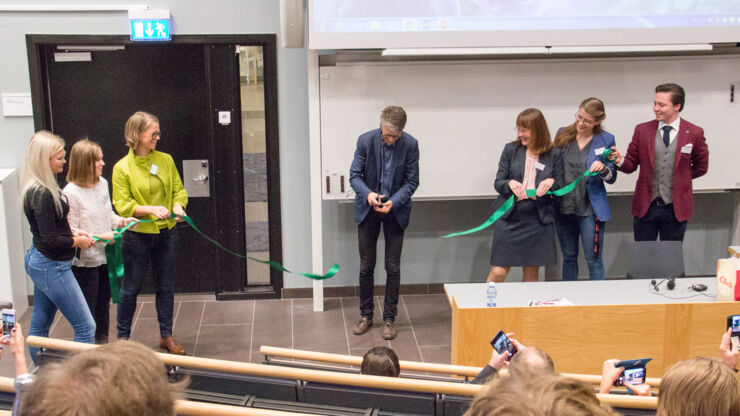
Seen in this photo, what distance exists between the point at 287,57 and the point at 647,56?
2806 mm

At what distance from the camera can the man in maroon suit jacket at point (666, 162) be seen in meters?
5.06

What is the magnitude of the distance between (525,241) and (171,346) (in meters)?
2.56

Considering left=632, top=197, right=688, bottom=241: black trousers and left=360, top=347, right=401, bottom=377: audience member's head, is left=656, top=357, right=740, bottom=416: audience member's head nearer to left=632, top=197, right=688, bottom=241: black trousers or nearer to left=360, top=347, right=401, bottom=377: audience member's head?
left=360, top=347, right=401, bottom=377: audience member's head

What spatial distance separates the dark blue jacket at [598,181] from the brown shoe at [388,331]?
1679 millimetres

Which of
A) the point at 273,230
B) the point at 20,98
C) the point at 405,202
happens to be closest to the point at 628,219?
the point at 405,202

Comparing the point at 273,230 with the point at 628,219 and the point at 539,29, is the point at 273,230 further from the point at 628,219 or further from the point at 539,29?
the point at 628,219

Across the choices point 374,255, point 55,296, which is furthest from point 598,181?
point 55,296

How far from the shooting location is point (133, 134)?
14.7 feet

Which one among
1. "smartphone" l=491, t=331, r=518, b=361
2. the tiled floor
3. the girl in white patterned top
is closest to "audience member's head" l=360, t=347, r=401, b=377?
"smartphone" l=491, t=331, r=518, b=361

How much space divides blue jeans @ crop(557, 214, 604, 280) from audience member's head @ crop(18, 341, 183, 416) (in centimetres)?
429

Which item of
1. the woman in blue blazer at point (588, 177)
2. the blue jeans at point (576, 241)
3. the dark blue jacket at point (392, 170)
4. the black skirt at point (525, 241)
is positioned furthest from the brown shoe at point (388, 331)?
the woman in blue blazer at point (588, 177)

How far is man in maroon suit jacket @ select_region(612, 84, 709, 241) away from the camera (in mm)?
5062

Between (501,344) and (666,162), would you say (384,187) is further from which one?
(501,344)

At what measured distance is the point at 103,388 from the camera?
1.35 m
